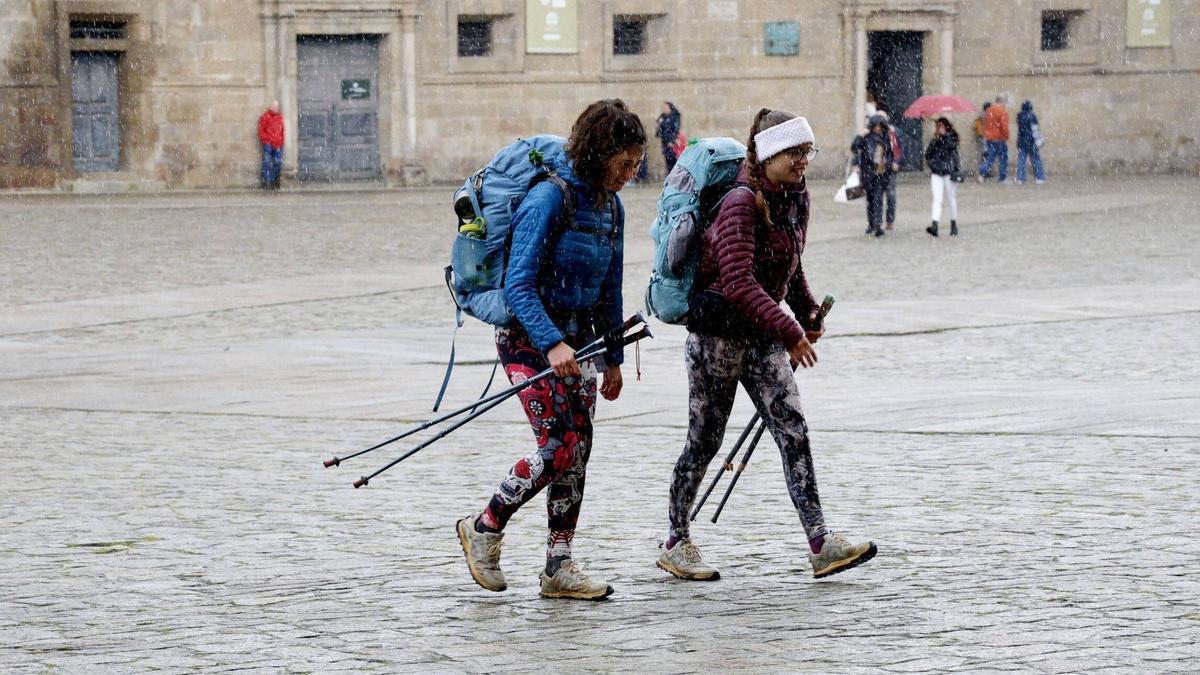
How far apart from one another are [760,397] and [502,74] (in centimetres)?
3141

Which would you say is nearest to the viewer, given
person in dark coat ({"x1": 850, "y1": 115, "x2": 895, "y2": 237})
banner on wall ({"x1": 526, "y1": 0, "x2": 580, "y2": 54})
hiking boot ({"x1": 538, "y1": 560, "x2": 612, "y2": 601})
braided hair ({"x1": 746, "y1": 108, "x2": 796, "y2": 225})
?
hiking boot ({"x1": 538, "y1": 560, "x2": 612, "y2": 601})

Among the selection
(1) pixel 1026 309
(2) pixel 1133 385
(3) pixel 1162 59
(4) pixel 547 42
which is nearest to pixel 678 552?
(2) pixel 1133 385

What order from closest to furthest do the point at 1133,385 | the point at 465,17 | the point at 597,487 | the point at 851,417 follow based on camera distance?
the point at 597,487
the point at 851,417
the point at 1133,385
the point at 465,17

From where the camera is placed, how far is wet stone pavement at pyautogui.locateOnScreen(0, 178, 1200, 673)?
5.78m

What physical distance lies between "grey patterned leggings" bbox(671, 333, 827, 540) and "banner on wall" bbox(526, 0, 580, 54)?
31315 millimetres

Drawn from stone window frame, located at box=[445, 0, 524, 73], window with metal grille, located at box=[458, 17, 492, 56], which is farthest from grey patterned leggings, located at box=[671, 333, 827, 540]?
window with metal grille, located at box=[458, 17, 492, 56]

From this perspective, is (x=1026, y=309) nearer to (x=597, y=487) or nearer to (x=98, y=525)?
(x=597, y=487)

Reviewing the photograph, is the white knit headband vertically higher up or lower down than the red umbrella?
Result: higher up

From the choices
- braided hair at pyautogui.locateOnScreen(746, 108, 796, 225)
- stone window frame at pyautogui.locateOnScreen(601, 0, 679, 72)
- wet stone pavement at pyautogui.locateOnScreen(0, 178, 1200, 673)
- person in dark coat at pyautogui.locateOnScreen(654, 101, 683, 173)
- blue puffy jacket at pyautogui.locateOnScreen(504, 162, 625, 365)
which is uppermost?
stone window frame at pyautogui.locateOnScreen(601, 0, 679, 72)

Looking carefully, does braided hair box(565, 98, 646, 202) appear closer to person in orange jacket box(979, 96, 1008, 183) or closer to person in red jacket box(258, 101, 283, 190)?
person in red jacket box(258, 101, 283, 190)

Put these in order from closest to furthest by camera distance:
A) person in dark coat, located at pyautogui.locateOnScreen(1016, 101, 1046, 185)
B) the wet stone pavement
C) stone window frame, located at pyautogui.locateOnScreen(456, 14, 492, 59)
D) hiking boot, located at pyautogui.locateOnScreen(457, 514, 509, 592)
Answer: the wet stone pavement → hiking boot, located at pyautogui.locateOnScreen(457, 514, 509, 592) → stone window frame, located at pyautogui.locateOnScreen(456, 14, 492, 59) → person in dark coat, located at pyautogui.locateOnScreen(1016, 101, 1046, 185)

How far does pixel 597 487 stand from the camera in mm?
8609

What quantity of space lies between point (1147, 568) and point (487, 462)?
357 centimetres

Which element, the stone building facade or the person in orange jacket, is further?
the person in orange jacket
